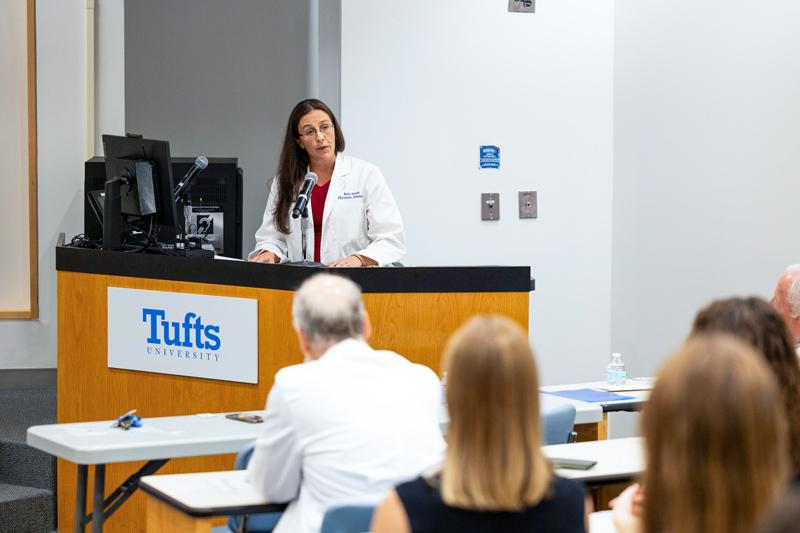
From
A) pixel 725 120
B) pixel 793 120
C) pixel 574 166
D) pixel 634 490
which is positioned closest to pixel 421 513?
pixel 634 490

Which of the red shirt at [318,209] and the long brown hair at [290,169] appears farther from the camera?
the red shirt at [318,209]

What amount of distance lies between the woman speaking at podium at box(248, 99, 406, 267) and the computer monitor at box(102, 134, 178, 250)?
0.42 meters

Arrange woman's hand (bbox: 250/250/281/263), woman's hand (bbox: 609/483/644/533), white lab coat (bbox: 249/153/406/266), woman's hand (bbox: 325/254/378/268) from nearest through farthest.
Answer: woman's hand (bbox: 609/483/644/533)
woman's hand (bbox: 325/254/378/268)
woman's hand (bbox: 250/250/281/263)
white lab coat (bbox: 249/153/406/266)

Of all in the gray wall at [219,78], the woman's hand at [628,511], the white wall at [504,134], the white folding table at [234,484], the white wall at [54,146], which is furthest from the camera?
the gray wall at [219,78]

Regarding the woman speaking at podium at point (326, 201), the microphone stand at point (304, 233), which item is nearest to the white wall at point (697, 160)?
the woman speaking at podium at point (326, 201)

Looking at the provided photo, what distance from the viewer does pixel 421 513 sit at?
1856 millimetres

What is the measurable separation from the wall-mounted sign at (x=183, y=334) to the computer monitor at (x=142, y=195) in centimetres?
34

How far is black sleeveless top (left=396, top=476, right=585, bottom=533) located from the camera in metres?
Answer: 1.84

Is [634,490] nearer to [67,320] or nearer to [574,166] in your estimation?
[67,320]

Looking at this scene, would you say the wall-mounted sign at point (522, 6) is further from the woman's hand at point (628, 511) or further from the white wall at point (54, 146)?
the woman's hand at point (628, 511)

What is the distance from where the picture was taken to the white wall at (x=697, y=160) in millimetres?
4914

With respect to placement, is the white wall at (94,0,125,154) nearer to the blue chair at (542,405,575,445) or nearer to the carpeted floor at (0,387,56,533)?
the carpeted floor at (0,387,56,533)

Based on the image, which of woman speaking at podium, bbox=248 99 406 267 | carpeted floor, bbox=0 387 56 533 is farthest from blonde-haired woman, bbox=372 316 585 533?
carpeted floor, bbox=0 387 56 533

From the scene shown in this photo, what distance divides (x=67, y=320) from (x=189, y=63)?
446 cm
